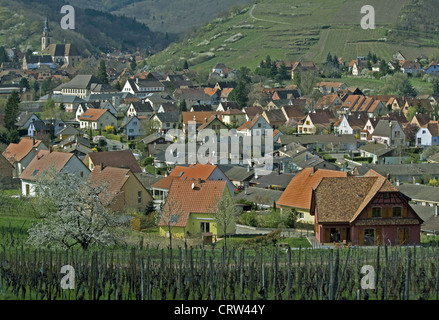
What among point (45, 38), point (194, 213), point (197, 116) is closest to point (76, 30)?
point (45, 38)

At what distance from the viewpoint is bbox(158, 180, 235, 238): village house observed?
29545mm

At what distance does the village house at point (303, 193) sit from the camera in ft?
107

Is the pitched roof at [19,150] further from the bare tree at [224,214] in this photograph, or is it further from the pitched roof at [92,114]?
the bare tree at [224,214]

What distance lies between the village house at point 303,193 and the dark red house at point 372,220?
10.6 feet

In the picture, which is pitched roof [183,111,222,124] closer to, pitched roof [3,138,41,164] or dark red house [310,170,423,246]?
pitched roof [3,138,41,164]

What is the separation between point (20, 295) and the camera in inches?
691

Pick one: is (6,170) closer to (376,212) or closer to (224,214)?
(224,214)

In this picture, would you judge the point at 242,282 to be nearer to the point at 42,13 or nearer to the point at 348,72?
the point at 348,72

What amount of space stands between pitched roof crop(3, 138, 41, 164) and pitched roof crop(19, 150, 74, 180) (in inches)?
245

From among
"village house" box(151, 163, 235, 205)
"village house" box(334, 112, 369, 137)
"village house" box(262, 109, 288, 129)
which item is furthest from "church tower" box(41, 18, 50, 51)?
"village house" box(151, 163, 235, 205)

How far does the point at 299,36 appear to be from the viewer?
122375mm

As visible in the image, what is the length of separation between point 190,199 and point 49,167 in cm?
1079

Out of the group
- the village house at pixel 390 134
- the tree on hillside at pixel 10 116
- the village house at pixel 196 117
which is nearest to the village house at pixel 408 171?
the village house at pixel 390 134

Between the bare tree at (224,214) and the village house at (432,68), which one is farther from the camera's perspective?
the village house at (432,68)
